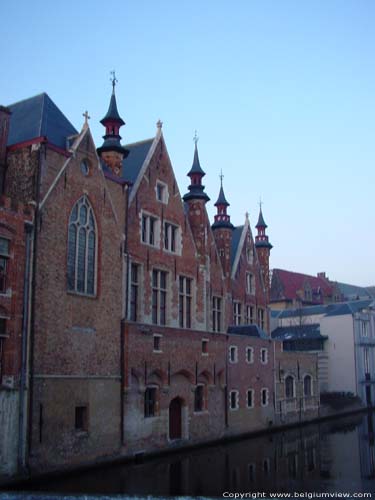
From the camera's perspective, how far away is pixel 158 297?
33.0 m

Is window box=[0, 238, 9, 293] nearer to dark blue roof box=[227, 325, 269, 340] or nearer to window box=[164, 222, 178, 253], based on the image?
window box=[164, 222, 178, 253]

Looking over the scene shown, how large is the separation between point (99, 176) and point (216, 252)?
48.1 feet

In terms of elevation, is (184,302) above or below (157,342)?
above

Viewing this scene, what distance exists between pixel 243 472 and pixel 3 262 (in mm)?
13310

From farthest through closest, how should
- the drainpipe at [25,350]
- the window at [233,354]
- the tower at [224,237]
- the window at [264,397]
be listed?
the tower at [224,237], the window at [264,397], the window at [233,354], the drainpipe at [25,350]

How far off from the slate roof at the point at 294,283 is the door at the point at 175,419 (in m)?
51.0

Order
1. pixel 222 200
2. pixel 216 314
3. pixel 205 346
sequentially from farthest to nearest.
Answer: pixel 222 200 < pixel 216 314 < pixel 205 346

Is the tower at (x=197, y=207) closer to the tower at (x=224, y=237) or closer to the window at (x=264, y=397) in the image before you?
the tower at (x=224, y=237)

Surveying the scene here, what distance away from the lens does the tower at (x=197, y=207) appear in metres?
37.8

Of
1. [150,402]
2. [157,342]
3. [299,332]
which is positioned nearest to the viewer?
[150,402]

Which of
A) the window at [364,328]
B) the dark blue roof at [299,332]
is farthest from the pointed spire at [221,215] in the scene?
the window at [364,328]

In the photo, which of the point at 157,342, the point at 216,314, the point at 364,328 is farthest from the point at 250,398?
the point at 364,328

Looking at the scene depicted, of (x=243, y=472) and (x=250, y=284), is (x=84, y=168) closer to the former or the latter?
(x=243, y=472)

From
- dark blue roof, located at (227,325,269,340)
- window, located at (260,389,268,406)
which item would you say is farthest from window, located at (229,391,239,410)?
dark blue roof, located at (227,325,269,340)
